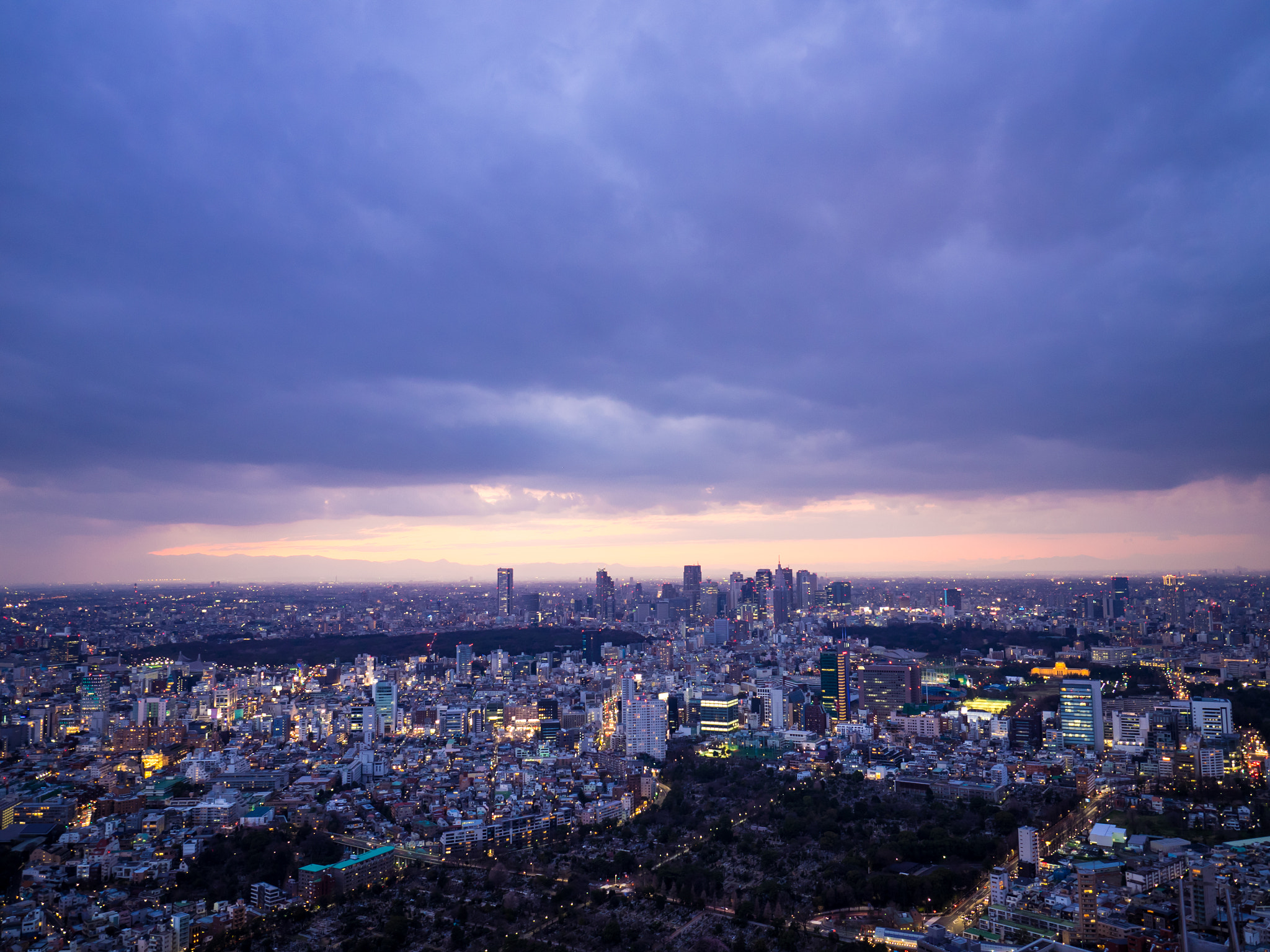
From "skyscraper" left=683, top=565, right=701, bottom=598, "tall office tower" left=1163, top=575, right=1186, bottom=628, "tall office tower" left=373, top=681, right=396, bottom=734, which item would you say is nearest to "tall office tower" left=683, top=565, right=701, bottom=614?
"skyscraper" left=683, top=565, right=701, bottom=598

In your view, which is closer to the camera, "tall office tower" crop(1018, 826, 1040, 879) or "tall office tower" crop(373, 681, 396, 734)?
"tall office tower" crop(1018, 826, 1040, 879)

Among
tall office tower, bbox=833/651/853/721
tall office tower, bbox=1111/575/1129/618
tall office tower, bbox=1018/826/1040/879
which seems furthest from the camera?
tall office tower, bbox=1111/575/1129/618

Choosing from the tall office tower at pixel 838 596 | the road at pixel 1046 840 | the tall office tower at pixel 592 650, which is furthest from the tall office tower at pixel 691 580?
the road at pixel 1046 840

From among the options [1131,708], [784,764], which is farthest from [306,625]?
[1131,708]

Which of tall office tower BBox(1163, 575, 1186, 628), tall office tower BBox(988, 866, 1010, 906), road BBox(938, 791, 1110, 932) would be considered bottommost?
road BBox(938, 791, 1110, 932)

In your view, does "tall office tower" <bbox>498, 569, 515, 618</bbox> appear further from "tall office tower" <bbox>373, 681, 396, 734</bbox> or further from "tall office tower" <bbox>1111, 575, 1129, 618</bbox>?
"tall office tower" <bbox>1111, 575, 1129, 618</bbox>

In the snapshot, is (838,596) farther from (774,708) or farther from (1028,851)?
(1028,851)

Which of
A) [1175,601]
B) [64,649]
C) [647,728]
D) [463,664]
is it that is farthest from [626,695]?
[1175,601]

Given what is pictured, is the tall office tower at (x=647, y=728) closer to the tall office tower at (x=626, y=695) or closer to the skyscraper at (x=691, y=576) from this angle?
the tall office tower at (x=626, y=695)
